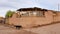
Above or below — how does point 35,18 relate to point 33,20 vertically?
above

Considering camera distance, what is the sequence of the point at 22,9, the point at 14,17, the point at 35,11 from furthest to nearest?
the point at 22,9, the point at 35,11, the point at 14,17

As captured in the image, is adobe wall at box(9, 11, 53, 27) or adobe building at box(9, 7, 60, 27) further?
adobe wall at box(9, 11, 53, 27)

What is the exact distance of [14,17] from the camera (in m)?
40.1

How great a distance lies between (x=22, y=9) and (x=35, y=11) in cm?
431

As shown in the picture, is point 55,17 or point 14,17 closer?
point 55,17

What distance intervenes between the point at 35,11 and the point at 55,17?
999 centimetres

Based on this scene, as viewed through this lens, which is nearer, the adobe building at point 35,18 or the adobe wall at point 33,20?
the adobe building at point 35,18

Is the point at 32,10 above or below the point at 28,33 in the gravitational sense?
above

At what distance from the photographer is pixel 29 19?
36.8 meters

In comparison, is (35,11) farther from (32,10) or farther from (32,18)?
(32,18)

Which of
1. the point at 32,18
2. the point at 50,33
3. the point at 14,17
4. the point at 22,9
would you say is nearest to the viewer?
the point at 50,33

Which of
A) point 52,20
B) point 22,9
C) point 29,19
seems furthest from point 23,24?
point 22,9

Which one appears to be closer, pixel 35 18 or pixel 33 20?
pixel 35 18

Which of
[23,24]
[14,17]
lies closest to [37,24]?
[23,24]
